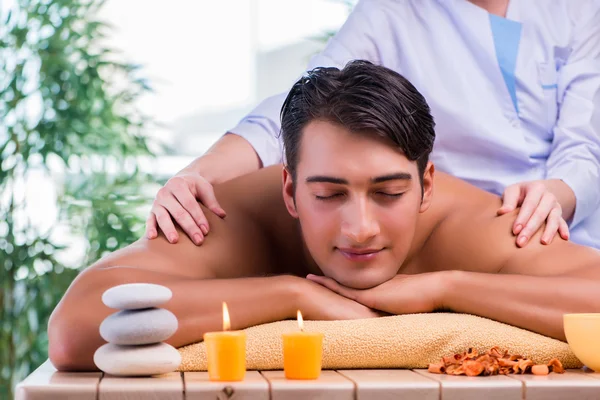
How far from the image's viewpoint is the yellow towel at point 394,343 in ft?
5.29

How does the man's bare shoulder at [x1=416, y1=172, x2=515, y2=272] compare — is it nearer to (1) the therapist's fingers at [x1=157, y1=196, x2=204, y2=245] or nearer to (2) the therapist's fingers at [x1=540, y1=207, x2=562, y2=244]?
(2) the therapist's fingers at [x1=540, y1=207, x2=562, y2=244]

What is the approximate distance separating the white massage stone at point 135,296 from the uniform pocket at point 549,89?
1766 millimetres

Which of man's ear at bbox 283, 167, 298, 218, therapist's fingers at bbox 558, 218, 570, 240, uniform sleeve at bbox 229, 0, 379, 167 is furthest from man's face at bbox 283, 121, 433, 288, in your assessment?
uniform sleeve at bbox 229, 0, 379, 167

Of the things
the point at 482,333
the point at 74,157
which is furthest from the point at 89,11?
the point at 482,333

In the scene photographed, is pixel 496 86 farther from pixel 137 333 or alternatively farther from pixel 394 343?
pixel 137 333

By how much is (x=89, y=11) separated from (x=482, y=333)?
126 inches

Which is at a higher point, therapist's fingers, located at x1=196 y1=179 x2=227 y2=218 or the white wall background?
the white wall background

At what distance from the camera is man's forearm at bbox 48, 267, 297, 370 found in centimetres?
160

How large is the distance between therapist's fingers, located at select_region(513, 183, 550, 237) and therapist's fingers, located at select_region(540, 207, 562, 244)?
0.04 m

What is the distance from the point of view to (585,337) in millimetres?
1578

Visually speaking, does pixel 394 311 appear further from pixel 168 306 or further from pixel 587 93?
pixel 587 93

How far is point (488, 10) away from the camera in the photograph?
9.66 ft

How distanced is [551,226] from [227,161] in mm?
920

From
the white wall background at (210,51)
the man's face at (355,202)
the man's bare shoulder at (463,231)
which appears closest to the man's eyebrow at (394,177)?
the man's face at (355,202)
